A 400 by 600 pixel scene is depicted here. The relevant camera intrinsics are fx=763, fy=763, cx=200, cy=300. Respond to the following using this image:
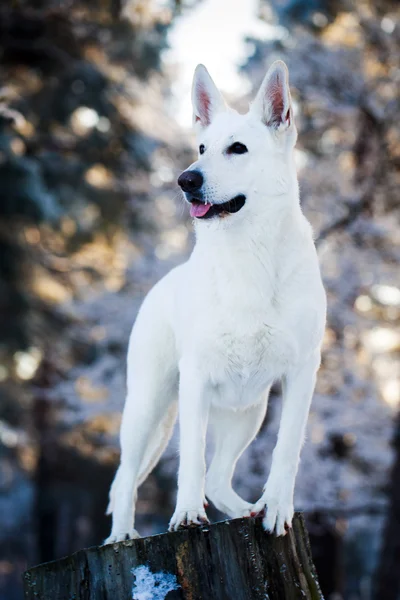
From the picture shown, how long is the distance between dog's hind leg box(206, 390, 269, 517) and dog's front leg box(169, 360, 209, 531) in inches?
19.4

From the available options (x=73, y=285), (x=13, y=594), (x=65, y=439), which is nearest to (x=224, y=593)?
(x=73, y=285)

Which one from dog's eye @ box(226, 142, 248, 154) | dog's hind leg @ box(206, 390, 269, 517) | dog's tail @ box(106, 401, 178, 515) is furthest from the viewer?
dog's tail @ box(106, 401, 178, 515)

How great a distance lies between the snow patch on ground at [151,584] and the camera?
296 cm

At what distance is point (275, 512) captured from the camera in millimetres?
3234

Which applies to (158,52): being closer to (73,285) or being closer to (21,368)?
(73,285)

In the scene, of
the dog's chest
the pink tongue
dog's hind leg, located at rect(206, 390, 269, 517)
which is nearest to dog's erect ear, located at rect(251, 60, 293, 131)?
the pink tongue

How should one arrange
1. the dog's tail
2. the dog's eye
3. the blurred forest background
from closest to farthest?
1. the dog's eye
2. the dog's tail
3. the blurred forest background

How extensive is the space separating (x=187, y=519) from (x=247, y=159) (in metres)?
1.59

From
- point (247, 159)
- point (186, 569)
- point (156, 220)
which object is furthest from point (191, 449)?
point (156, 220)

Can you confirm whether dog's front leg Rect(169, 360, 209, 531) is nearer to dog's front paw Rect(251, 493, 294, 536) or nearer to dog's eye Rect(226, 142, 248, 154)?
dog's front paw Rect(251, 493, 294, 536)

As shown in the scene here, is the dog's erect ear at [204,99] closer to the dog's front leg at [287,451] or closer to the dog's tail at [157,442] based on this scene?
the dog's front leg at [287,451]

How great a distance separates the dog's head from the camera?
3336 millimetres

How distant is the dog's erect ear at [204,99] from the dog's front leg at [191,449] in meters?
1.25

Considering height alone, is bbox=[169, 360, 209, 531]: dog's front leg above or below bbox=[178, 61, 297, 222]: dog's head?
below
